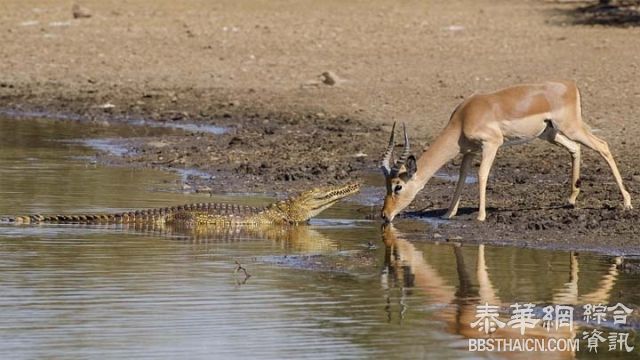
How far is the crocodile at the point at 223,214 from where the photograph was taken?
12.8m

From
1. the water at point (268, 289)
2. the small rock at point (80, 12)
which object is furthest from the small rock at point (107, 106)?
the water at point (268, 289)

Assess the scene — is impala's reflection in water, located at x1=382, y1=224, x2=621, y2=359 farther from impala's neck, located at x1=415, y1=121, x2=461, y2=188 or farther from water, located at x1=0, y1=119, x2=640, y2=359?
impala's neck, located at x1=415, y1=121, x2=461, y2=188

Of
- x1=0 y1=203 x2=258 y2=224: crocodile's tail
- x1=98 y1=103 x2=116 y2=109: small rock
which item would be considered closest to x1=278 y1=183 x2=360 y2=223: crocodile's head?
x1=0 y1=203 x2=258 y2=224: crocodile's tail

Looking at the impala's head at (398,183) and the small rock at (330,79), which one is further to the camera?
the small rock at (330,79)

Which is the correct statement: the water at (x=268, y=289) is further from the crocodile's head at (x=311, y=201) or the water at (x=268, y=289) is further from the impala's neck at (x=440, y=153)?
the impala's neck at (x=440, y=153)

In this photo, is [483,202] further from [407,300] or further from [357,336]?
Result: [357,336]

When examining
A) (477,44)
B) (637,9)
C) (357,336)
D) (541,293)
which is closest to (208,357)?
(357,336)

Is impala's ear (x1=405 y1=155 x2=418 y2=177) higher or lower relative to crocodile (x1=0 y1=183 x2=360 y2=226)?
higher

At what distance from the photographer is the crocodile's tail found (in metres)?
12.8

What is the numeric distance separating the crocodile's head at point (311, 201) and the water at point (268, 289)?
0.53ft

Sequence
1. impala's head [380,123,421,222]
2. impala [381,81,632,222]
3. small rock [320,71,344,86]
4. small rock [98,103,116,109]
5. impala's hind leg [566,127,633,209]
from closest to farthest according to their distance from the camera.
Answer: impala's head [380,123,421,222]
impala [381,81,632,222]
impala's hind leg [566,127,633,209]
small rock [98,103,116,109]
small rock [320,71,344,86]

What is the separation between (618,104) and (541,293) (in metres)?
8.86

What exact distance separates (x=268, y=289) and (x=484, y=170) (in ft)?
11.5

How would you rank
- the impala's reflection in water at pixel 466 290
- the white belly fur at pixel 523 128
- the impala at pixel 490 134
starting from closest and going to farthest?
the impala's reflection in water at pixel 466 290 → the impala at pixel 490 134 → the white belly fur at pixel 523 128
